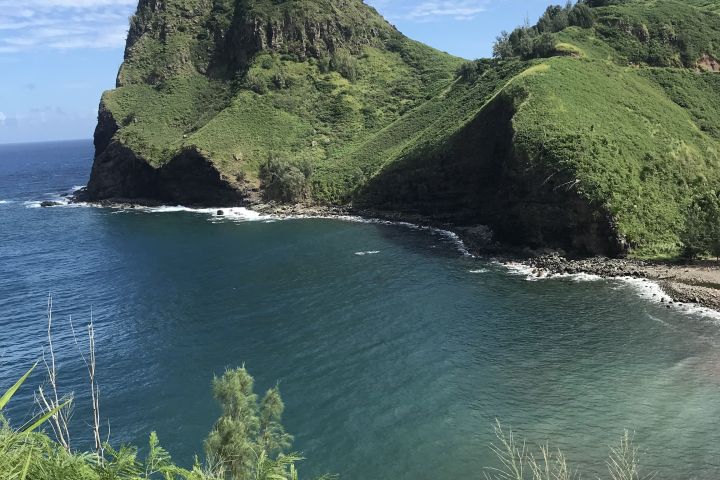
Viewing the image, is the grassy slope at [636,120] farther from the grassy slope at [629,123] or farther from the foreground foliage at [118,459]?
the foreground foliage at [118,459]

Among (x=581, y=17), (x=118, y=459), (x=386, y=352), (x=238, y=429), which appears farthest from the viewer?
(x=581, y=17)

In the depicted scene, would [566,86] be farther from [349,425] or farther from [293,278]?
[349,425]

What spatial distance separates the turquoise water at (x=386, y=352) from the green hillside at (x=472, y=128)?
58.3 feet

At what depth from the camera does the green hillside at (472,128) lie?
87.9m

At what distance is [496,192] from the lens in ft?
332

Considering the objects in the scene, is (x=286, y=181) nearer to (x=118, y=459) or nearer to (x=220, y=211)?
(x=220, y=211)

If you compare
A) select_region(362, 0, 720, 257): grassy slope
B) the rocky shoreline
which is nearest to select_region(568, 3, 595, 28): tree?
select_region(362, 0, 720, 257): grassy slope

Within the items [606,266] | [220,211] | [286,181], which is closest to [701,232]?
[606,266]

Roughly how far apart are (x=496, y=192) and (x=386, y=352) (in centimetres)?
5413

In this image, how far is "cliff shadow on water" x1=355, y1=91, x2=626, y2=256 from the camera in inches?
3297

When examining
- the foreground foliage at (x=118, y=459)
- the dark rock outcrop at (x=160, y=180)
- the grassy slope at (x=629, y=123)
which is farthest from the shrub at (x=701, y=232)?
the dark rock outcrop at (x=160, y=180)

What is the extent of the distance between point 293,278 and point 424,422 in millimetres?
44036

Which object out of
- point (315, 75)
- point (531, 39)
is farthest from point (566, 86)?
point (315, 75)

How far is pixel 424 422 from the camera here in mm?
44562
